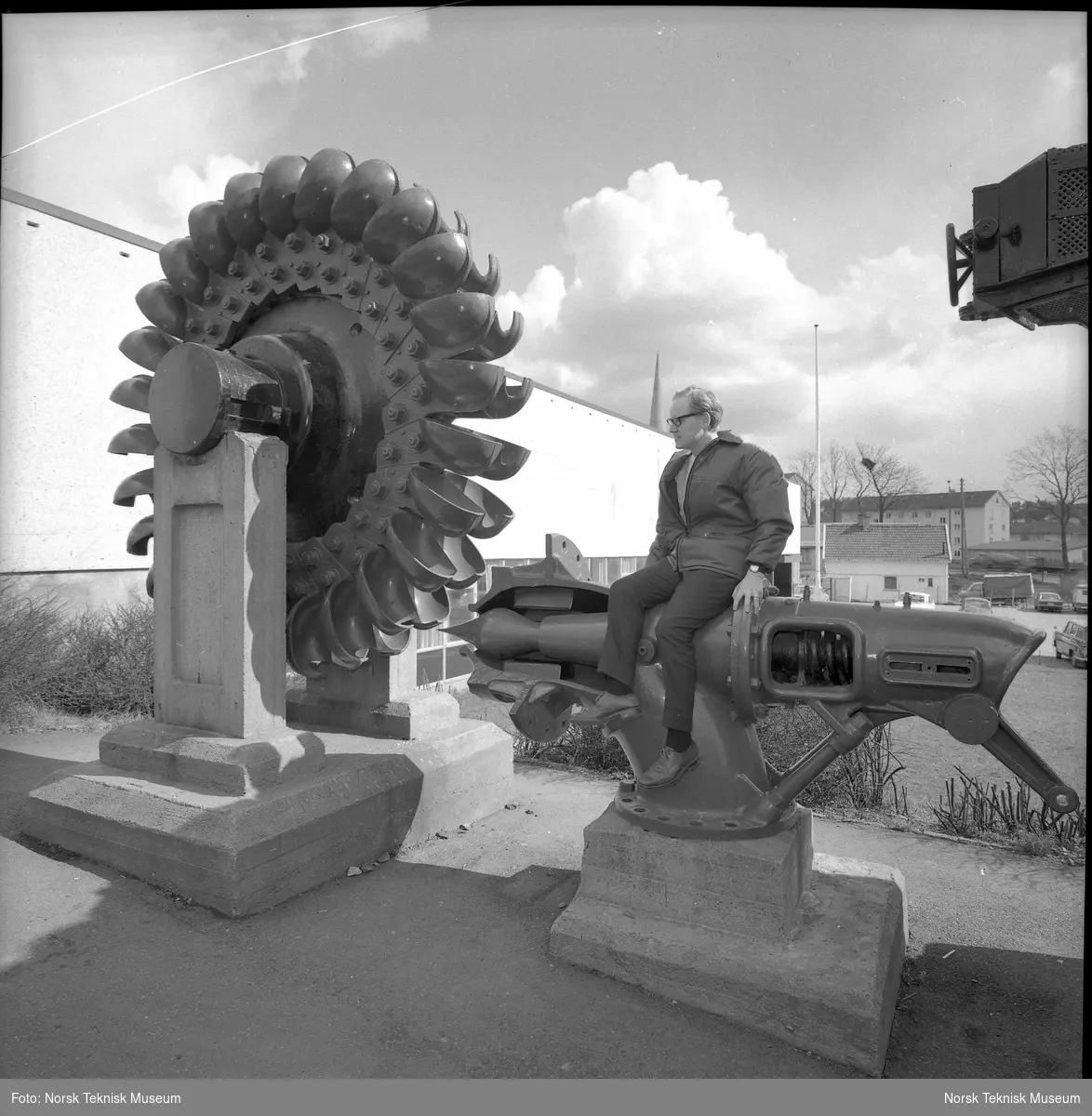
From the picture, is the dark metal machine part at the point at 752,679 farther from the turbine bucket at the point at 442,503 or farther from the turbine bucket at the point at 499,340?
the turbine bucket at the point at 499,340

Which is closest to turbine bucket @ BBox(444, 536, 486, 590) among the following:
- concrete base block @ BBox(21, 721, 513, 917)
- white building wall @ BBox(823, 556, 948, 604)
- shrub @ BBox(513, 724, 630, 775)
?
concrete base block @ BBox(21, 721, 513, 917)

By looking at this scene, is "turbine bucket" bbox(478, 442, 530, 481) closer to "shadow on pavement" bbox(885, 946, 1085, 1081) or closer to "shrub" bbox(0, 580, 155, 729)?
"shadow on pavement" bbox(885, 946, 1085, 1081)

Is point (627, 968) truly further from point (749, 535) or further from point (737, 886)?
point (749, 535)

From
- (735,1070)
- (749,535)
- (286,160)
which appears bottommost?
(735,1070)

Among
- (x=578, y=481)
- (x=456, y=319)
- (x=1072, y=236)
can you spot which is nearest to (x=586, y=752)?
(x=456, y=319)

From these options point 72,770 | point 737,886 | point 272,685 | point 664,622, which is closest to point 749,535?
point 664,622

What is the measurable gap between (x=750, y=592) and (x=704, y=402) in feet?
2.52

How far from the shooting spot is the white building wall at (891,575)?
3384 centimetres

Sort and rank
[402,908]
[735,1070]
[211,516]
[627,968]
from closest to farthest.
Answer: [735,1070]
[627,968]
[402,908]
[211,516]

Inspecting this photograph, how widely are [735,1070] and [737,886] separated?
604 millimetres

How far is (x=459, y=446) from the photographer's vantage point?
160 inches

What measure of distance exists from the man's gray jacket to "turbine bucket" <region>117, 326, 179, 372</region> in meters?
3.53

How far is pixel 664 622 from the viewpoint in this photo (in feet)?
9.86

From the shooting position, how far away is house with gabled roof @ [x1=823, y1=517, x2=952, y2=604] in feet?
112
